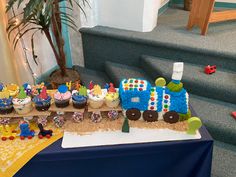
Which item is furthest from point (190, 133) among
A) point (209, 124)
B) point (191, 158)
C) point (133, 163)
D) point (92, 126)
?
point (209, 124)

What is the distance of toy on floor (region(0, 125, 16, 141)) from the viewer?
1.23 m

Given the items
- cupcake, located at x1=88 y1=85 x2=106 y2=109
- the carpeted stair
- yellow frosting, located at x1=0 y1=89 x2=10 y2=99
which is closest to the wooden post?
the carpeted stair

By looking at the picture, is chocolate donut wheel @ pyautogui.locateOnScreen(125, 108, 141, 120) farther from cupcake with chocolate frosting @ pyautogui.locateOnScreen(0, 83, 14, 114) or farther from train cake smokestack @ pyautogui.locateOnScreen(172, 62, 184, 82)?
cupcake with chocolate frosting @ pyautogui.locateOnScreen(0, 83, 14, 114)

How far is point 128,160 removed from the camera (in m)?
1.24

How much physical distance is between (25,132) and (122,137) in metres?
0.49

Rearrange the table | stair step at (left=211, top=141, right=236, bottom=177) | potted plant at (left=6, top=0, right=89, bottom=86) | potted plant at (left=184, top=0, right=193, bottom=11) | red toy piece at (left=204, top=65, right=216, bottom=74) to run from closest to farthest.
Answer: the table → stair step at (left=211, top=141, right=236, bottom=177) → potted plant at (left=6, top=0, right=89, bottom=86) → red toy piece at (left=204, top=65, right=216, bottom=74) → potted plant at (left=184, top=0, right=193, bottom=11)

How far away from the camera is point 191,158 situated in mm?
1278

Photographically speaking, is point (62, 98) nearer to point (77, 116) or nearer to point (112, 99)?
point (77, 116)

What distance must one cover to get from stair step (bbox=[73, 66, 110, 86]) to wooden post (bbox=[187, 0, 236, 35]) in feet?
3.59

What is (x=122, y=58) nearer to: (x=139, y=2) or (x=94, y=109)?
(x=139, y=2)

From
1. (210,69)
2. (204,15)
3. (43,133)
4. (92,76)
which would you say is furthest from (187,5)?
(43,133)

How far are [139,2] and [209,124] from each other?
1345 millimetres

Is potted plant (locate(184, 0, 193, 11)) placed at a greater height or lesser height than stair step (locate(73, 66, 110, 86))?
greater

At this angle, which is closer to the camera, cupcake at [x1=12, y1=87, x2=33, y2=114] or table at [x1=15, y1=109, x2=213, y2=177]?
table at [x1=15, y1=109, x2=213, y2=177]
